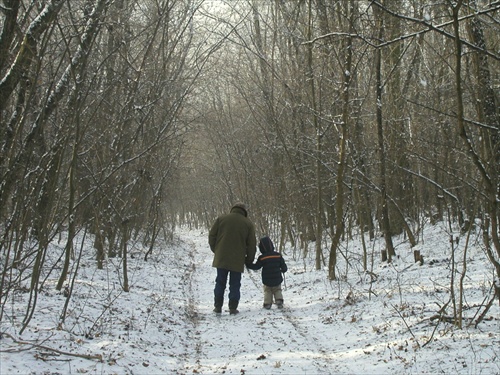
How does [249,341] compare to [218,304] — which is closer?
[249,341]

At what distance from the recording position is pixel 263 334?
6340 mm

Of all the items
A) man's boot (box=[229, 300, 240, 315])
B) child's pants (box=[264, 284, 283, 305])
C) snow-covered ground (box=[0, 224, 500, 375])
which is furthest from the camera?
child's pants (box=[264, 284, 283, 305])

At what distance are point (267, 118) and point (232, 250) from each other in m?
7.54

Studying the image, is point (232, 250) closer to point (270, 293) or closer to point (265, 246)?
point (265, 246)

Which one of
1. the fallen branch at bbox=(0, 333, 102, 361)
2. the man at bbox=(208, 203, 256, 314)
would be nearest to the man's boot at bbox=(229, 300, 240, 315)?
the man at bbox=(208, 203, 256, 314)

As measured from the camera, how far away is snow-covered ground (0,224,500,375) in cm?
457

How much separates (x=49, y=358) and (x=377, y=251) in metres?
11.3

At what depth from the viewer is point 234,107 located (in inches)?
891

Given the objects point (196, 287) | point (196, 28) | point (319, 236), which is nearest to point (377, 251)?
point (319, 236)

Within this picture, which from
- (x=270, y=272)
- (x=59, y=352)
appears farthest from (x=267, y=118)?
(x=59, y=352)

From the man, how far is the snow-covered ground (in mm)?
394

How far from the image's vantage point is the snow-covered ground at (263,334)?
4574mm

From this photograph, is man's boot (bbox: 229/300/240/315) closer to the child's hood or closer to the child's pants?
the child's pants

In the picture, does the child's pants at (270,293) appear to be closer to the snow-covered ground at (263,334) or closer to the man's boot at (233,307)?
the snow-covered ground at (263,334)
